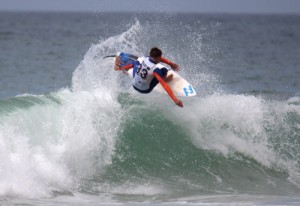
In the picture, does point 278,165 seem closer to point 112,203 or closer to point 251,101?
point 251,101

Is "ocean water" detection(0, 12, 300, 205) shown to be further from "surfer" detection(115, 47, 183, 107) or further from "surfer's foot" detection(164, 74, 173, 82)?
"surfer" detection(115, 47, 183, 107)

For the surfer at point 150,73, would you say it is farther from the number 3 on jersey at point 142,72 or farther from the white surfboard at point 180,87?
the white surfboard at point 180,87

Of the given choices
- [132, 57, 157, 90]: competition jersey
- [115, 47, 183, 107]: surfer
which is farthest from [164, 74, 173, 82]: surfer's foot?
[132, 57, 157, 90]: competition jersey

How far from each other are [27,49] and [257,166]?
29204 mm

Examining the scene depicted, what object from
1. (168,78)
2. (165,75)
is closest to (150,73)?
(165,75)

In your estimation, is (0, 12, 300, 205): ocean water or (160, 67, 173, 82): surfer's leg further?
A: (160, 67, 173, 82): surfer's leg

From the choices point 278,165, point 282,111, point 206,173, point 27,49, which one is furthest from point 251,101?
point 27,49

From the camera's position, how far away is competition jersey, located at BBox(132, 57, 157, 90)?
1266 cm

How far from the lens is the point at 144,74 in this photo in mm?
12805

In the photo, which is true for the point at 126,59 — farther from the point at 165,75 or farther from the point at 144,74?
the point at 144,74

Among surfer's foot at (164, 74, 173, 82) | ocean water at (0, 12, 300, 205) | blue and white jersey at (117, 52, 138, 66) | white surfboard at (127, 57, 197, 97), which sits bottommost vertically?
ocean water at (0, 12, 300, 205)

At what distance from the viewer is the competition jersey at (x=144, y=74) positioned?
1266 cm

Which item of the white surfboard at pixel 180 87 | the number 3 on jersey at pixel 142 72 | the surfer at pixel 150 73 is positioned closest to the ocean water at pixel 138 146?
the white surfboard at pixel 180 87

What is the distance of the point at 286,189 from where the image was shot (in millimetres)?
12109
